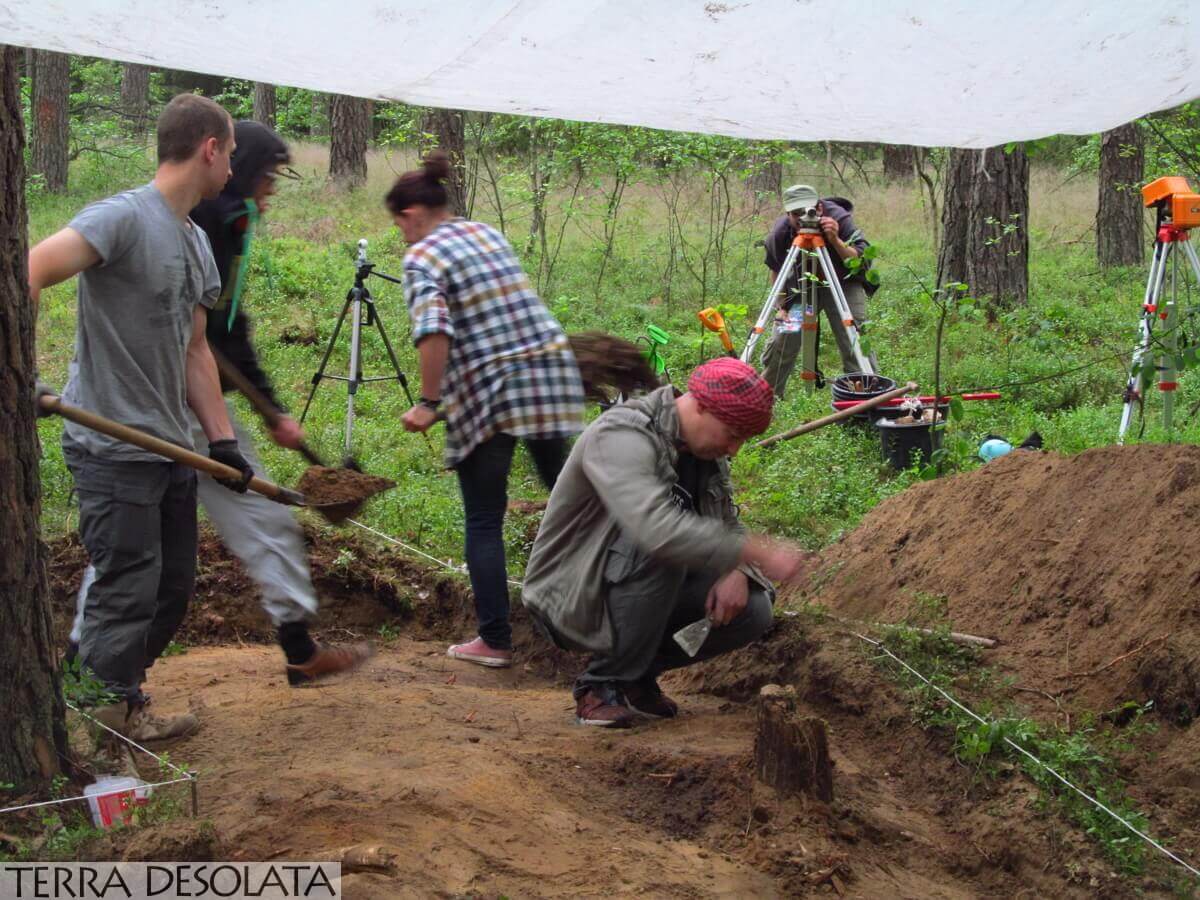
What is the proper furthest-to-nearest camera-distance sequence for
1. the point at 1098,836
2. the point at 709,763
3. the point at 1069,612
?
1. the point at 1069,612
2. the point at 709,763
3. the point at 1098,836

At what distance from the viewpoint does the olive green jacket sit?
11.7ft

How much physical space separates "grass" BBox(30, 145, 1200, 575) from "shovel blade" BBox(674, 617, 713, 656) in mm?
2002

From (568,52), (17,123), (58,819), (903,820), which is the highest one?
(568,52)

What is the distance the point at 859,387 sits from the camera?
7695 millimetres

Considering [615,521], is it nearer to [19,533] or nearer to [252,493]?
[252,493]

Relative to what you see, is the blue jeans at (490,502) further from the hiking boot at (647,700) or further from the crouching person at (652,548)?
the hiking boot at (647,700)

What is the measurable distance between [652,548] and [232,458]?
1.36 meters

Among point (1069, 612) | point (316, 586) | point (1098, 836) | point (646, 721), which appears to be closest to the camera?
point (1098, 836)

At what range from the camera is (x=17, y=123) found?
308 cm

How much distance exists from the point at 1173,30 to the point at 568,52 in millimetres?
1783

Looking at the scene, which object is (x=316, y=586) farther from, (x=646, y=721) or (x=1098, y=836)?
(x=1098, y=836)

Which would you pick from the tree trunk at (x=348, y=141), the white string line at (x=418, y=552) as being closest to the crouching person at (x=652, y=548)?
the white string line at (x=418, y=552)

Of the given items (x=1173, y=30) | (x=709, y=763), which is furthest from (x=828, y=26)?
(x=709, y=763)

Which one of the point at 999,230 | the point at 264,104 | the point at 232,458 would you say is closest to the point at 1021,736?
the point at 232,458
